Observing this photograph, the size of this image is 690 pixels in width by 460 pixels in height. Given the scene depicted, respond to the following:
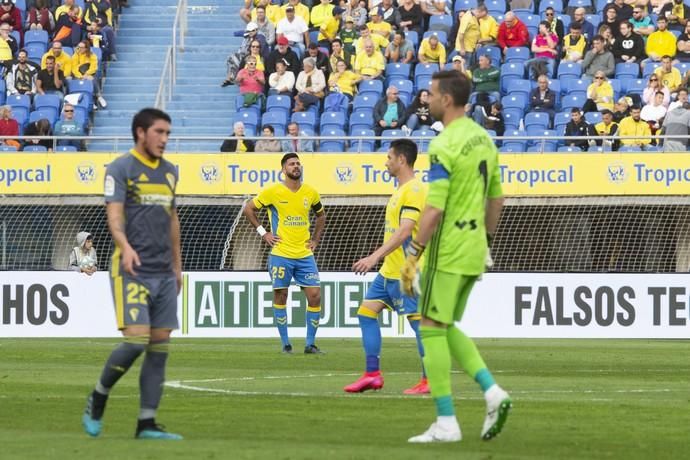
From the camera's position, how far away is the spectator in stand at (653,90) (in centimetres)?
2853

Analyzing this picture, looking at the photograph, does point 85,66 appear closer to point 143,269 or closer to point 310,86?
point 310,86

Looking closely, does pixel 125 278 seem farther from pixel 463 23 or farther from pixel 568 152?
pixel 463 23

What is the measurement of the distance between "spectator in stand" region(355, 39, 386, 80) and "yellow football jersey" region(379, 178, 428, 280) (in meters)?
16.6

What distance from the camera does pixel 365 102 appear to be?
30.0 m

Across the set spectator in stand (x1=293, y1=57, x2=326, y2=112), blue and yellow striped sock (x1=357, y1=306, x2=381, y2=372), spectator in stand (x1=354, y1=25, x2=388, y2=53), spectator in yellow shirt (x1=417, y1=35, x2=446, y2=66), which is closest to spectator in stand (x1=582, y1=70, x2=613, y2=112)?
spectator in yellow shirt (x1=417, y1=35, x2=446, y2=66)

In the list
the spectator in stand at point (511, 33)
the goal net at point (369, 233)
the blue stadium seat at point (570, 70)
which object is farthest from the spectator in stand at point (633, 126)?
the spectator in stand at point (511, 33)

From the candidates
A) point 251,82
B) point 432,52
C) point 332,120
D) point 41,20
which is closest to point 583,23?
point 432,52

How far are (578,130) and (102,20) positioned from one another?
1107 centimetres

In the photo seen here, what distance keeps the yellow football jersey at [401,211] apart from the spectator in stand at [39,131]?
16139 millimetres

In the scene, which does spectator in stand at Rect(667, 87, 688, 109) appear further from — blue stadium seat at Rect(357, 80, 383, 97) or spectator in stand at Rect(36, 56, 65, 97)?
spectator in stand at Rect(36, 56, 65, 97)

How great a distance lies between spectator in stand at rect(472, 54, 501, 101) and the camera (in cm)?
2966

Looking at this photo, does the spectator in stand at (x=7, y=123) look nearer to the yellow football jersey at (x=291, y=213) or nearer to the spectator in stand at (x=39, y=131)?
the spectator in stand at (x=39, y=131)

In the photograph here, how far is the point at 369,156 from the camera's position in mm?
28188

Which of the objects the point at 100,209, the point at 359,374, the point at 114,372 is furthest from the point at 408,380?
the point at 100,209
